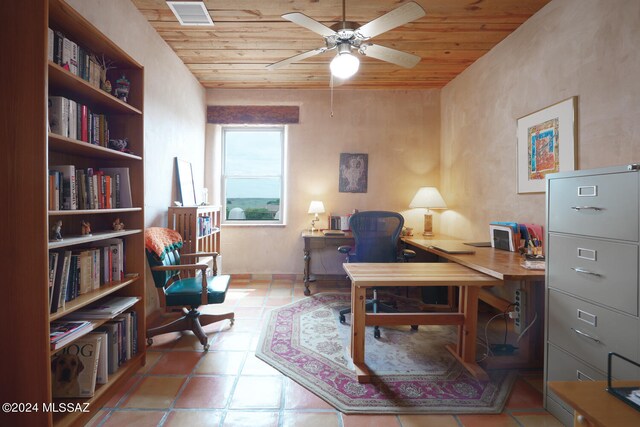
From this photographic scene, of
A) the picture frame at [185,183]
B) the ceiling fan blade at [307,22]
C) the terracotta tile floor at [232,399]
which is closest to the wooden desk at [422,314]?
the terracotta tile floor at [232,399]

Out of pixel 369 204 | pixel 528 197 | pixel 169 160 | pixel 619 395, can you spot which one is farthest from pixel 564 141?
pixel 169 160

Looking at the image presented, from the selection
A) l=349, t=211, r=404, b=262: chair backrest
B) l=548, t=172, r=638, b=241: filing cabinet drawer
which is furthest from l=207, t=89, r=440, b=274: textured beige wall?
l=548, t=172, r=638, b=241: filing cabinet drawer

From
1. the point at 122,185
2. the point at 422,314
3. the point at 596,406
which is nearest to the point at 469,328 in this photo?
the point at 422,314

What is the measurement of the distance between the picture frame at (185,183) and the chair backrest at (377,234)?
1.92 metres

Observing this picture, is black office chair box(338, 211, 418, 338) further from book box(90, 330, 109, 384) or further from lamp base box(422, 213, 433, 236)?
book box(90, 330, 109, 384)

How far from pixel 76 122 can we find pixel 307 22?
151 centimetres

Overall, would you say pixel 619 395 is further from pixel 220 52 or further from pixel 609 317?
pixel 220 52

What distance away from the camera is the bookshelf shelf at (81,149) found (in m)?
1.44

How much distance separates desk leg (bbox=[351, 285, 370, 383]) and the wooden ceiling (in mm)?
2356

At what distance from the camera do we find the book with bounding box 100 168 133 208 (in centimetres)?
197

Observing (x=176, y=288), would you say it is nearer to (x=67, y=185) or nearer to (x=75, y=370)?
(x=75, y=370)

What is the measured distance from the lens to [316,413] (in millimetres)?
1670

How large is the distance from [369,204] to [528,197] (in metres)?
2.07

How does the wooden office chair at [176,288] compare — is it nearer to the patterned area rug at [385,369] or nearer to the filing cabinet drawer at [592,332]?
the patterned area rug at [385,369]
